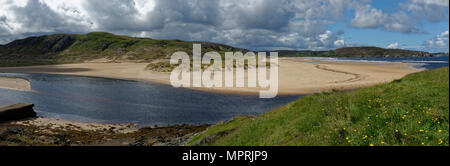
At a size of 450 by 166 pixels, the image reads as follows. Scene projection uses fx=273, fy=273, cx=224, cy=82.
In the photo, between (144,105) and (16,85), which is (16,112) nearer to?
(144,105)

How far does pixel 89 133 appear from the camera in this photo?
Answer: 2208 centimetres

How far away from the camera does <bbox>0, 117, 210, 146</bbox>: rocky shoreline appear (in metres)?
19.2

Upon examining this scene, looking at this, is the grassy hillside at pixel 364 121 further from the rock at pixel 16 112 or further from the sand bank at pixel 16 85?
the sand bank at pixel 16 85

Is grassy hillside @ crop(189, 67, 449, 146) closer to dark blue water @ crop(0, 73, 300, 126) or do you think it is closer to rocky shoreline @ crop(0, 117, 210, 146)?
rocky shoreline @ crop(0, 117, 210, 146)

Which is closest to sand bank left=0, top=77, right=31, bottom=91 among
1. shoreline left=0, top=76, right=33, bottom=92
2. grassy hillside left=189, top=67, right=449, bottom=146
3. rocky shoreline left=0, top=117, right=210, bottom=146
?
shoreline left=0, top=76, right=33, bottom=92

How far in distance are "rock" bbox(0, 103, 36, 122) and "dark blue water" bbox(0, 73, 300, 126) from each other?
1.92 meters

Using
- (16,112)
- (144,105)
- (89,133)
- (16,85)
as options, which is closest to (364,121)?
(89,133)

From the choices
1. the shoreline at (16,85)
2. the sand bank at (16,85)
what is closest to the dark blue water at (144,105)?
the shoreline at (16,85)

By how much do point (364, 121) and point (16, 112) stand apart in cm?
2925

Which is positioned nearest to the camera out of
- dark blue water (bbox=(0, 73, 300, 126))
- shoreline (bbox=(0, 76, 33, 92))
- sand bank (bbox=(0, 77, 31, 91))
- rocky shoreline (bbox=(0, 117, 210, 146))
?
rocky shoreline (bbox=(0, 117, 210, 146))

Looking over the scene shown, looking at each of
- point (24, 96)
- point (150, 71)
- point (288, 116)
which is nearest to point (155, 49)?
point (150, 71)

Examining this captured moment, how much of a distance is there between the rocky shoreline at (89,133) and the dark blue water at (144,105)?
2453mm

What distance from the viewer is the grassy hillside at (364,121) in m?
7.85

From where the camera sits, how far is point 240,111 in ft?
102
